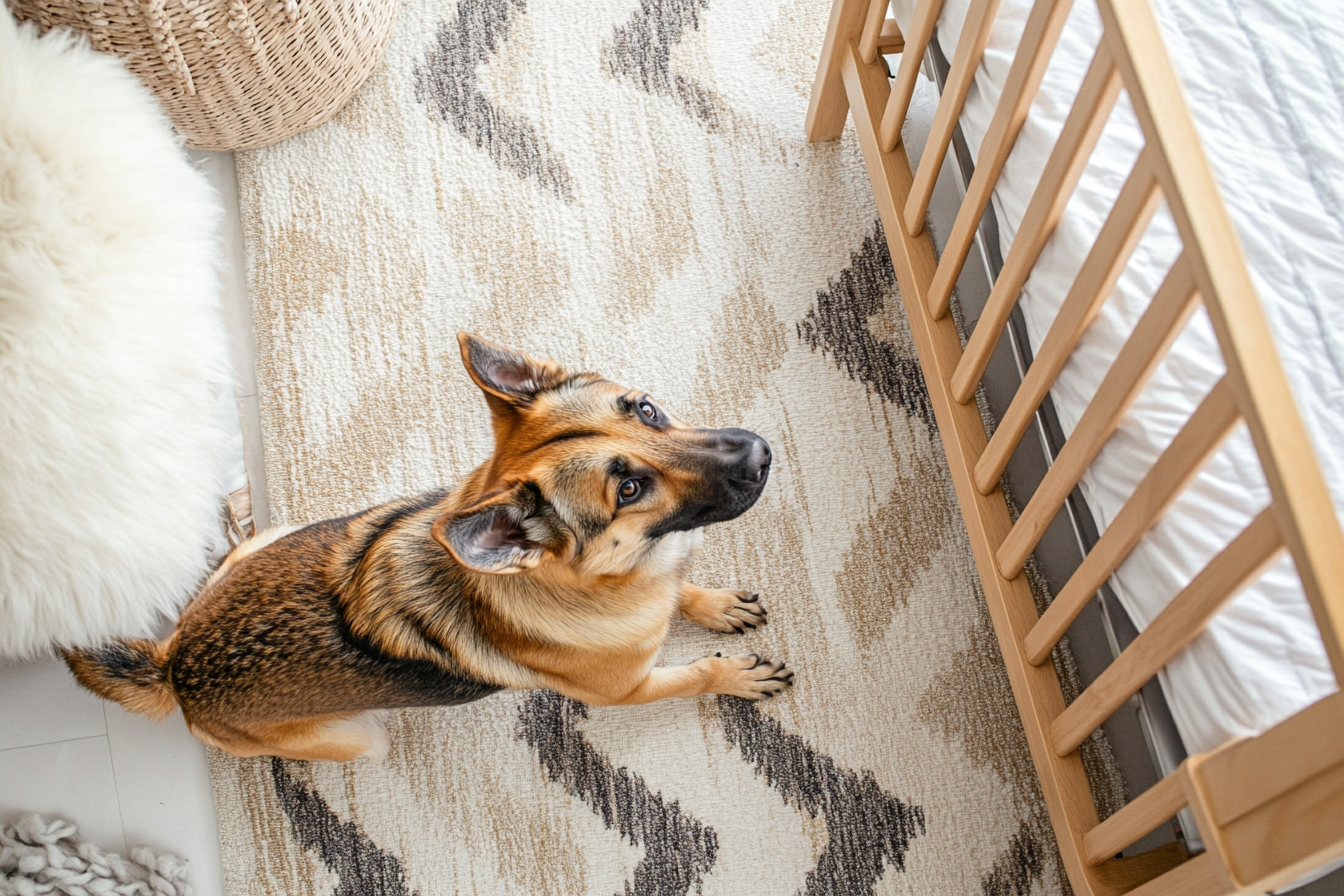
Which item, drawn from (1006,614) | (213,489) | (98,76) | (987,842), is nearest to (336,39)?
(98,76)

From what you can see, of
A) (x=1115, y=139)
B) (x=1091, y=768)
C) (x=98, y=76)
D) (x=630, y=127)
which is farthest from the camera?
(x=630, y=127)

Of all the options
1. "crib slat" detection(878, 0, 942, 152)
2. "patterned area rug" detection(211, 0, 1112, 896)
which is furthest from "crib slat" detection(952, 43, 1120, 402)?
"patterned area rug" detection(211, 0, 1112, 896)

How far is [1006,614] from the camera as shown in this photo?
1695 mm

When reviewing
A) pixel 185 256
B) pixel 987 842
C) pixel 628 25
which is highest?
pixel 628 25

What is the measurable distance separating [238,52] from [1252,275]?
7.17 feet

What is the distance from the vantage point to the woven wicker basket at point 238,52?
6.14 ft

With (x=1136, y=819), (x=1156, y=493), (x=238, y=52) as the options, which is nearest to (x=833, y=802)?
(x=1136, y=819)

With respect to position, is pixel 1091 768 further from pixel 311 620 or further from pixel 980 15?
pixel 311 620

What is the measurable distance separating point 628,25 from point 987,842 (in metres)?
2.43

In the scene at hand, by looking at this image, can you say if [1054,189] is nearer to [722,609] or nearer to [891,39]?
[891,39]

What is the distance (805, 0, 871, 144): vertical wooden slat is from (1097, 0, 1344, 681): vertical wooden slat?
1.15 m

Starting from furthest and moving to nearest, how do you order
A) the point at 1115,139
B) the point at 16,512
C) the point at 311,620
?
the point at 311,620 → the point at 16,512 → the point at 1115,139

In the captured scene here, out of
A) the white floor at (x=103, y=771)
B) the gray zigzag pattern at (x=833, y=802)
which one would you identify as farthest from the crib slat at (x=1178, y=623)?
the white floor at (x=103, y=771)

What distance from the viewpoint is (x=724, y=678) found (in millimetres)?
1995
